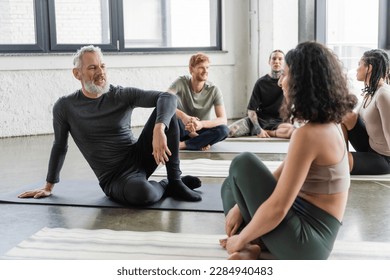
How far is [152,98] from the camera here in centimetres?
308

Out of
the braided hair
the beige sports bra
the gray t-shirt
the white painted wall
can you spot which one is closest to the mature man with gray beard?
the beige sports bra

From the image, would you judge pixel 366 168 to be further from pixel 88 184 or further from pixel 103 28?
pixel 103 28

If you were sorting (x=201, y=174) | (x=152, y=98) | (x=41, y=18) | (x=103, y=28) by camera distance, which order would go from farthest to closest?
1. (x=103, y=28)
2. (x=41, y=18)
3. (x=201, y=174)
4. (x=152, y=98)

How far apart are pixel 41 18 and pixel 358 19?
3.74 metres

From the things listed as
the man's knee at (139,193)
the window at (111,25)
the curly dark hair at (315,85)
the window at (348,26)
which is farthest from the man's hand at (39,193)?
the window at (348,26)

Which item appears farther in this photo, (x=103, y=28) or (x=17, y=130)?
(x=103, y=28)

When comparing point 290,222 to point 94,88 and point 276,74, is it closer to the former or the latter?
point 94,88

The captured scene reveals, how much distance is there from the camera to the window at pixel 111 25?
623 centimetres

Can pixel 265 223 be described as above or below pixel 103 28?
below

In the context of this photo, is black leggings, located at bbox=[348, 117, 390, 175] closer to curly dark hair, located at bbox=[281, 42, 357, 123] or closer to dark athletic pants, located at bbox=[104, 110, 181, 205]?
dark athletic pants, located at bbox=[104, 110, 181, 205]

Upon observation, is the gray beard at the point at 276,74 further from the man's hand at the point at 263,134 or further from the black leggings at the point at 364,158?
the black leggings at the point at 364,158

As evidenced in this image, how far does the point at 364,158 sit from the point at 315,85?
214 centimetres

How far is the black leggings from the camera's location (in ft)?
12.3

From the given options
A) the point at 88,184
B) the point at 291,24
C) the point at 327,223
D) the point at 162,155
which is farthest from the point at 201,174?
the point at 291,24
